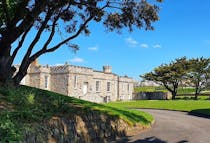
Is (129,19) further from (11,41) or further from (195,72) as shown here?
(195,72)

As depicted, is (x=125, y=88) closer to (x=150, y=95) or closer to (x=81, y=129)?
(x=150, y=95)

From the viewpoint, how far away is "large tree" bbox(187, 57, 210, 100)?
61094 mm

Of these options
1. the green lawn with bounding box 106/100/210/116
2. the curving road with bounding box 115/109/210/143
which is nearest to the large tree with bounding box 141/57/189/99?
the green lawn with bounding box 106/100/210/116

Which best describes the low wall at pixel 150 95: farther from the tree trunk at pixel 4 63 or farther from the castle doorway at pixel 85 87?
the tree trunk at pixel 4 63

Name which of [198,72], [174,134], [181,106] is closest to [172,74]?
[198,72]

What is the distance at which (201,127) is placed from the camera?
1741 cm

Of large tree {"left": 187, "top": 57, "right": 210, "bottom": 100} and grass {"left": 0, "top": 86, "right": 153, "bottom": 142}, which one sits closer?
grass {"left": 0, "top": 86, "right": 153, "bottom": 142}

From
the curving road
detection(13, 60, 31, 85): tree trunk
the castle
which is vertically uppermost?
the castle

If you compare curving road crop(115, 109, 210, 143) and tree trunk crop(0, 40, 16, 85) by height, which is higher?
tree trunk crop(0, 40, 16, 85)

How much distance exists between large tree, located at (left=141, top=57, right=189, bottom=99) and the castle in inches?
469

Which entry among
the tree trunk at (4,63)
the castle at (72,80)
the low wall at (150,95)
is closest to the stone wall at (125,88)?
the low wall at (150,95)

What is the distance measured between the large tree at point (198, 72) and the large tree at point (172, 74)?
107 centimetres

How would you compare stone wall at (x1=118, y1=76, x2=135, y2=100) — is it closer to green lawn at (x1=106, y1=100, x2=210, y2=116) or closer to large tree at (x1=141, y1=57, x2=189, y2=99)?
large tree at (x1=141, y1=57, x2=189, y2=99)

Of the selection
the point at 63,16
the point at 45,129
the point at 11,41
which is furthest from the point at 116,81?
the point at 45,129
